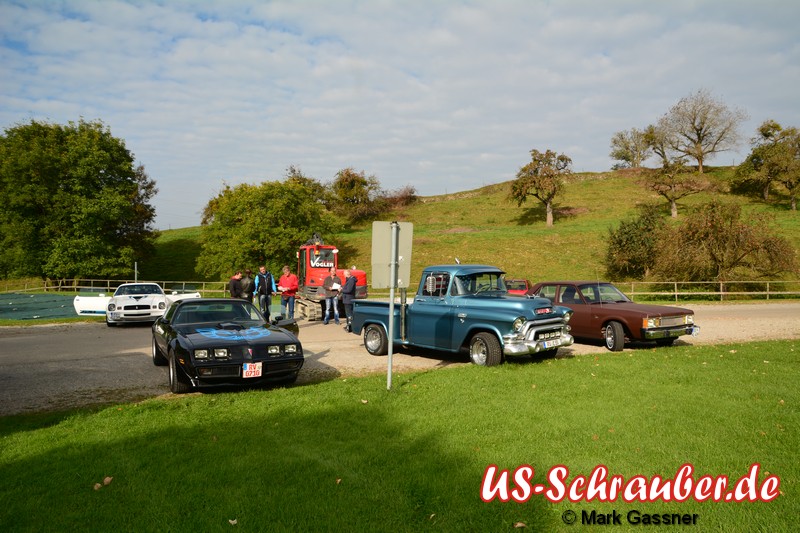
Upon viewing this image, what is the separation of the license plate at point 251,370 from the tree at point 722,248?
29.7 m

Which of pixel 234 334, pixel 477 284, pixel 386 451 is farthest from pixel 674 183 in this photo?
pixel 386 451

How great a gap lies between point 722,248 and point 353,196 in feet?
142

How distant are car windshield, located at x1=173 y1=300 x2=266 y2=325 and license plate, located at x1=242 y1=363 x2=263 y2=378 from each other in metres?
1.75

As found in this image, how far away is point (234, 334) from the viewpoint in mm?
8344

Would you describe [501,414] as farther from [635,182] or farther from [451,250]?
[635,182]

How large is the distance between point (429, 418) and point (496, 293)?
16.4 feet

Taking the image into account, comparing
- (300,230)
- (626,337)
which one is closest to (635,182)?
(300,230)

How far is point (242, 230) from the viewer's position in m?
41.8

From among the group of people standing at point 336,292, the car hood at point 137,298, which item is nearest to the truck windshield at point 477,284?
the group of people standing at point 336,292

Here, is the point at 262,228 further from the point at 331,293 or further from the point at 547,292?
the point at 547,292

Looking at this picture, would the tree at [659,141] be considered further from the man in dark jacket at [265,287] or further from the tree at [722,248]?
the man in dark jacket at [265,287]

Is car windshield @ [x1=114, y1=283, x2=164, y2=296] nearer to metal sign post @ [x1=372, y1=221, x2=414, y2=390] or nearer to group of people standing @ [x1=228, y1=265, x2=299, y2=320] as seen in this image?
group of people standing @ [x1=228, y1=265, x2=299, y2=320]

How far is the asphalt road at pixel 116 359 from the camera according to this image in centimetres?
819

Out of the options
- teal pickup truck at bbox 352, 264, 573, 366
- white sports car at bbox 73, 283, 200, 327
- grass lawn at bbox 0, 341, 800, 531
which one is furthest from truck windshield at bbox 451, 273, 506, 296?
white sports car at bbox 73, 283, 200, 327
